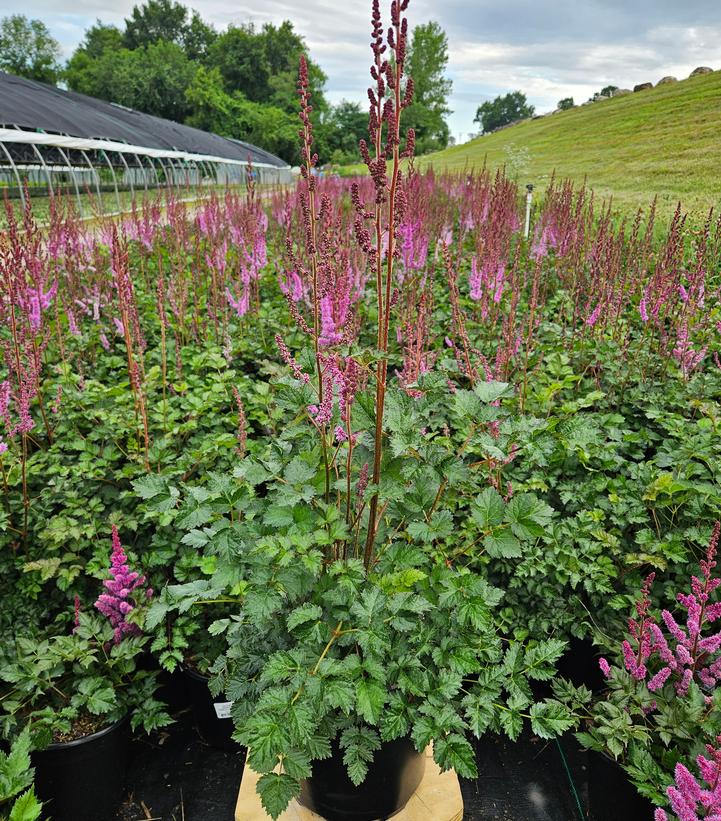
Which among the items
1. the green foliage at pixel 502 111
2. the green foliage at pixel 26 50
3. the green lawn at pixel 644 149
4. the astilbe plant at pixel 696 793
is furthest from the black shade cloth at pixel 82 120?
the green foliage at pixel 502 111

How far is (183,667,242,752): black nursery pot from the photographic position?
7.66 feet

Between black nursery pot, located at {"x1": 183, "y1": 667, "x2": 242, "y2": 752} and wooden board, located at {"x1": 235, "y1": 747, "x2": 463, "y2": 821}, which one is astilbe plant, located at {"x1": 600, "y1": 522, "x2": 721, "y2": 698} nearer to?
wooden board, located at {"x1": 235, "y1": 747, "x2": 463, "y2": 821}

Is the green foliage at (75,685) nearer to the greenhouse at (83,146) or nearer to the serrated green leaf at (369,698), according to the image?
the serrated green leaf at (369,698)

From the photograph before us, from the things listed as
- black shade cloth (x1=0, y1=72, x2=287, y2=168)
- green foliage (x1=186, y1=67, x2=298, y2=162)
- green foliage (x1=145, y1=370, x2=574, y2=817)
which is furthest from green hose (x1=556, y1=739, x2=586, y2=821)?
green foliage (x1=186, y1=67, x2=298, y2=162)

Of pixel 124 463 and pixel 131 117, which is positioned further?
pixel 131 117

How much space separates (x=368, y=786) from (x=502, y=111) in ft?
411

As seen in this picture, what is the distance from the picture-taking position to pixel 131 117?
26.0 metres

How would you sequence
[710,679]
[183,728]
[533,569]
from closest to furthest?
[710,679] → [533,569] → [183,728]

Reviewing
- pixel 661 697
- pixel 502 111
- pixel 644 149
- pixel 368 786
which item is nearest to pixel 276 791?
pixel 368 786

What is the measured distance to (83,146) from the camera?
49.3 ft

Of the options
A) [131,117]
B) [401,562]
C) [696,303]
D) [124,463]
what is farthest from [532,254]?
[131,117]

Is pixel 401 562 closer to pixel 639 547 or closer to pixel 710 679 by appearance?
pixel 710 679

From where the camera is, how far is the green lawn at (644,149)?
11852 millimetres

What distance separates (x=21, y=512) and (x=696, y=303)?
415 cm
